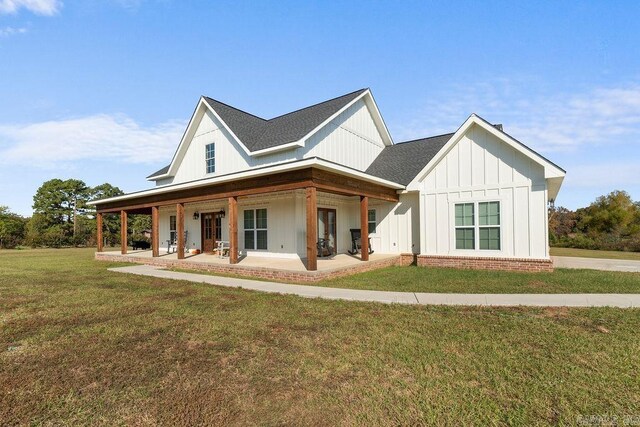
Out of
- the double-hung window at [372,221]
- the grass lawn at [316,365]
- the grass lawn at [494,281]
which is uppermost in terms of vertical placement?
the double-hung window at [372,221]

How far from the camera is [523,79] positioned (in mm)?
11586

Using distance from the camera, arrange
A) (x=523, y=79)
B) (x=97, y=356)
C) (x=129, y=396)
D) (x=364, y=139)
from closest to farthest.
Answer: (x=129, y=396) → (x=97, y=356) → (x=523, y=79) → (x=364, y=139)

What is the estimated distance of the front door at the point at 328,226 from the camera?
14445 mm

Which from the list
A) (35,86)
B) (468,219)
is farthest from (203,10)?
(468,219)

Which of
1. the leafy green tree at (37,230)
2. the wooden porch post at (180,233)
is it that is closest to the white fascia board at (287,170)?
the wooden porch post at (180,233)

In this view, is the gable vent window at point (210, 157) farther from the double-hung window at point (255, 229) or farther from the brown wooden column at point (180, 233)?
the double-hung window at point (255, 229)

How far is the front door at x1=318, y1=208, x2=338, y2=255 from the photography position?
14.4 metres

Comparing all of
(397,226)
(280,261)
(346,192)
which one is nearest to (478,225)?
(397,226)

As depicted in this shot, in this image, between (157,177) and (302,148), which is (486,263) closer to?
(302,148)

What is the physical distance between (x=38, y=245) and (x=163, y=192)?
82.8 feet

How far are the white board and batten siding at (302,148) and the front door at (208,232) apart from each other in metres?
2.24

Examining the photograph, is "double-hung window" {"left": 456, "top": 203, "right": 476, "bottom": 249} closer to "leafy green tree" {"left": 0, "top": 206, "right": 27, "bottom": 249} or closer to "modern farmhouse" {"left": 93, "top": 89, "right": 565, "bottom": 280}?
"modern farmhouse" {"left": 93, "top": 89, "right": 565, "bottom": 280}

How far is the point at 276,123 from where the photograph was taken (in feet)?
57.7

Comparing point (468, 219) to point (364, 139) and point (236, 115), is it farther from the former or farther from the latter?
point (236, 115)
